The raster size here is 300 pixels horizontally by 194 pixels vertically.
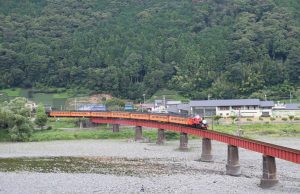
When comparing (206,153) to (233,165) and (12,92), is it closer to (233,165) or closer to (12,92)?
(233,165)

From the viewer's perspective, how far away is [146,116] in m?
103

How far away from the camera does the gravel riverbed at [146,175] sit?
176 ft

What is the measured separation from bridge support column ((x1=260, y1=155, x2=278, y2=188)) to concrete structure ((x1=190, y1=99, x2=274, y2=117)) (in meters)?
75.1

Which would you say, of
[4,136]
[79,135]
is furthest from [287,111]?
[4,136]

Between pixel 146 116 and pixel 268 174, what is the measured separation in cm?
4786

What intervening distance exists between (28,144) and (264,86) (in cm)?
8043

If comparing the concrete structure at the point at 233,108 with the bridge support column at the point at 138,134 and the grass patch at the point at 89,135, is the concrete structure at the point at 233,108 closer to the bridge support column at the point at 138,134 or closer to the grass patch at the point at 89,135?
the grass patch at the point at 89,135

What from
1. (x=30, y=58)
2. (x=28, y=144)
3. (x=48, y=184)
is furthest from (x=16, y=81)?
(x=48, y=184)

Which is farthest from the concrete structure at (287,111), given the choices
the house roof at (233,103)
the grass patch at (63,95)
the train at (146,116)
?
the grass patch at (63,95)

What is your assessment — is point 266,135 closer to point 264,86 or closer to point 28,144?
point 28,144

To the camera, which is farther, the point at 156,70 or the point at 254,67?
the point at 156,70

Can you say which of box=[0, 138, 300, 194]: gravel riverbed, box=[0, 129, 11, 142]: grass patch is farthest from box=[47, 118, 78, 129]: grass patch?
box=[0, 138, 300, 194]: gravel riverbed

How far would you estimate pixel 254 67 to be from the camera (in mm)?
166250

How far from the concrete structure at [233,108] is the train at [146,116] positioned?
24466 millimetres
